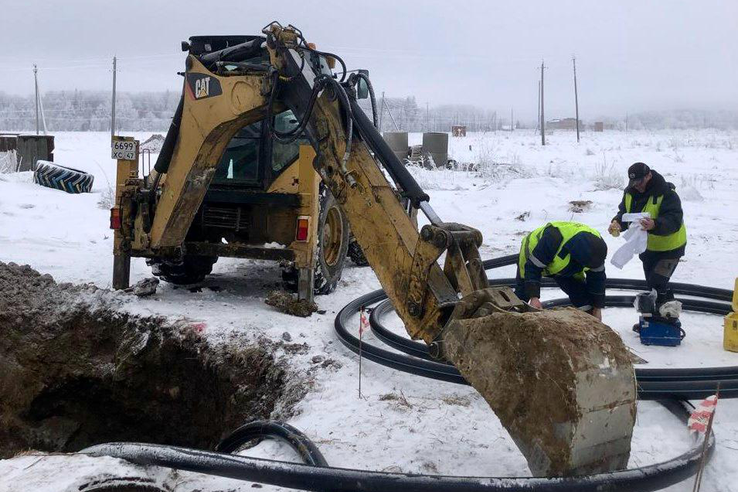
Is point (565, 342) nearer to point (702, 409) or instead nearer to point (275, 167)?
point (702, 409)

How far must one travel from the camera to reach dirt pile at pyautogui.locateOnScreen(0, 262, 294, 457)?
6.46m

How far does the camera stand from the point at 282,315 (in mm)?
7129

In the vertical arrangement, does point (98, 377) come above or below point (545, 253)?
below

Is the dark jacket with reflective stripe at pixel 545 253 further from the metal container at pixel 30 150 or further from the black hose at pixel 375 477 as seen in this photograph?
the metal container at pixel 30 150

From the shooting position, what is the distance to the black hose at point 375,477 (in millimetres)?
3020

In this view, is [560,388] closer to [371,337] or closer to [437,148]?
[371,337]

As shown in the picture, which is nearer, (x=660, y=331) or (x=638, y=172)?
(x=638, y=172)

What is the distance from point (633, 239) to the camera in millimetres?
6375

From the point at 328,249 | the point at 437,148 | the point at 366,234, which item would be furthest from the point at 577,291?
the point at 437,148

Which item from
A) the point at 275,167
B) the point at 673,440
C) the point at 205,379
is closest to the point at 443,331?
the point at 673,440

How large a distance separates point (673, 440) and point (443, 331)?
67.1 inches

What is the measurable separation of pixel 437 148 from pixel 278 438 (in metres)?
21.9

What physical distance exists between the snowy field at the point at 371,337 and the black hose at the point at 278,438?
9cm

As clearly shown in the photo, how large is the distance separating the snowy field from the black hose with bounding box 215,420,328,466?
0.09 m
